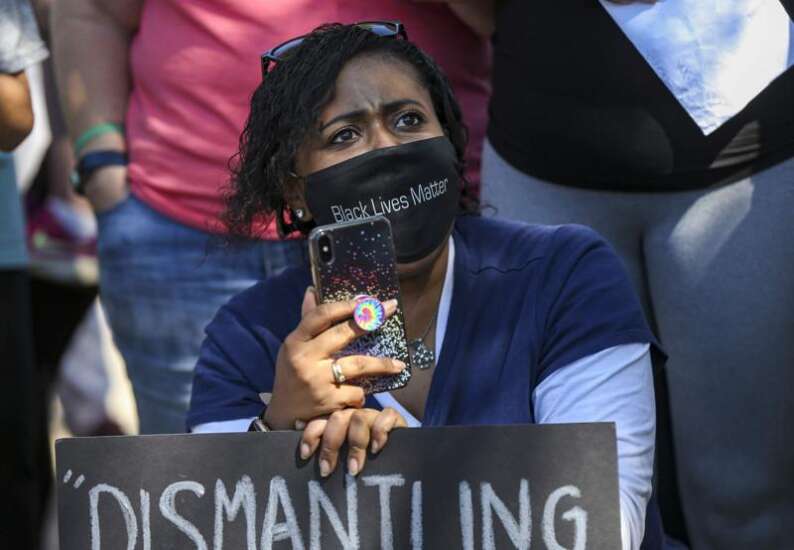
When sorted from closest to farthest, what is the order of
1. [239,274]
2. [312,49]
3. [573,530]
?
1. [573,530]
2. [312,49]
3. [239,274]

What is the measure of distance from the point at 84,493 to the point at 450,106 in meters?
1.04

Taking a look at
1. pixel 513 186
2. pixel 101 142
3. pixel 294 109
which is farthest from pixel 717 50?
pixel 101 142

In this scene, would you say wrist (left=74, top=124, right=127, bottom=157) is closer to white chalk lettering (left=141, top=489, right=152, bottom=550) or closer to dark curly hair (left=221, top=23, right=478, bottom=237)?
dark curly hair (left=221, top=23, right=478, bottom=237)

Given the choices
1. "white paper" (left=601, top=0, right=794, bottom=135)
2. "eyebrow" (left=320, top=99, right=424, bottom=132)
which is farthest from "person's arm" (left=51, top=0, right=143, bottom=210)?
"white paper" (left=601, top=0, right=794, bottom=135)

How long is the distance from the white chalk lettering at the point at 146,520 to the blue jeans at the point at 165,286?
1246 mm

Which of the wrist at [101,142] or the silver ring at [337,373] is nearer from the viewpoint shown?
the silver ring at [337,373]

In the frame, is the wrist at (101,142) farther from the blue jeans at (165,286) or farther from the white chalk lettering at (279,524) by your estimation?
the white chalk lettering at (279,524)

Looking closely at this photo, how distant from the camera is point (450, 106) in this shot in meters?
2.60

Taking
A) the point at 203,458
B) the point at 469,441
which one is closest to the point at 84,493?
the point at 203,458

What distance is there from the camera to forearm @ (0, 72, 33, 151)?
2.81m

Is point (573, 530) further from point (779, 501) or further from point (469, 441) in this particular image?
point (779, 501)

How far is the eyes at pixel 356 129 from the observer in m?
2.37

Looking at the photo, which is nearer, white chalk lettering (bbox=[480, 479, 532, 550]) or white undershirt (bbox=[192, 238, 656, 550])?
white chalk lettering (bbox=[480, 479, 532, 550])

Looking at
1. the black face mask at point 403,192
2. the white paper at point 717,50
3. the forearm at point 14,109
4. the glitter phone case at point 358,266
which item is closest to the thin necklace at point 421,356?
the black face mask at point 403,192
